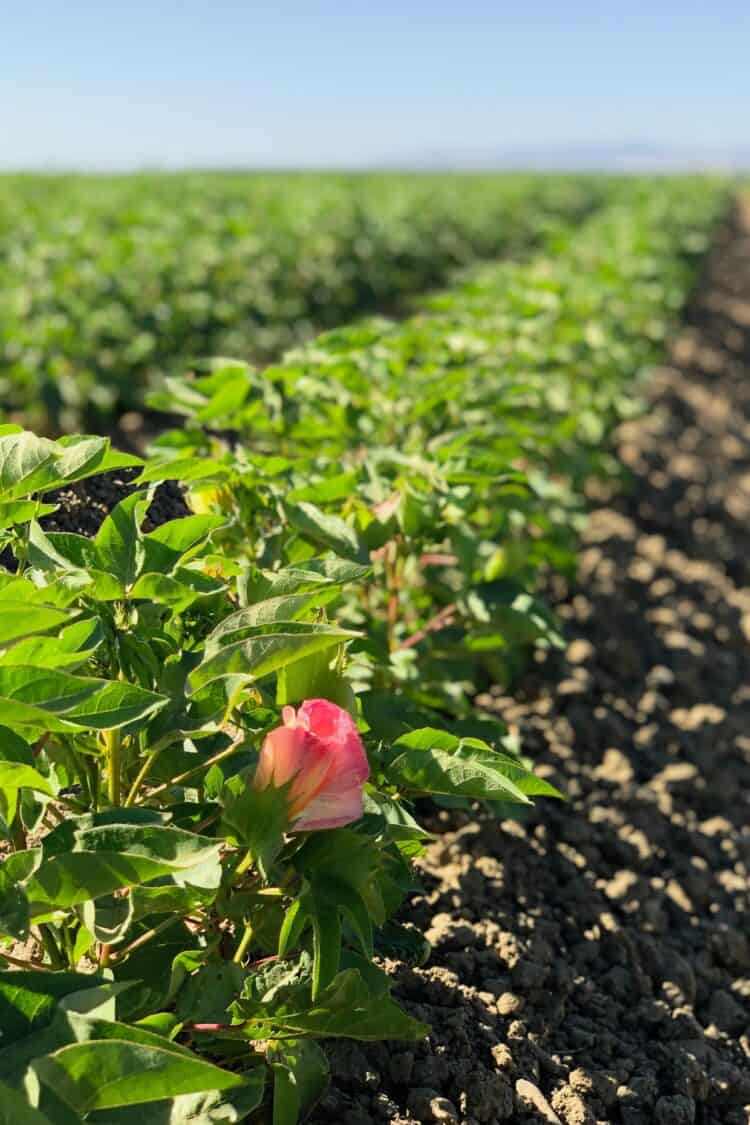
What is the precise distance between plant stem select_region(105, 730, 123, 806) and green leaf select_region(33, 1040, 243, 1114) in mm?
396

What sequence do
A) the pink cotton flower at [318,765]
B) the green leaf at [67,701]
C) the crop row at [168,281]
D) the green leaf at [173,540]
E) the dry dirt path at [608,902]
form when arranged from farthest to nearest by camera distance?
the crop row at [168,281], the dry dirt path at [608,902], the green leaf at [173,540], the pink cotton flower at [318,765], the green leaf at [67,701]

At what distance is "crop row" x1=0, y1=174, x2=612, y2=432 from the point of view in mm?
6164

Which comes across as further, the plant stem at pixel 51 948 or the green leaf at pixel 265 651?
the plant stem at pixel 51 948

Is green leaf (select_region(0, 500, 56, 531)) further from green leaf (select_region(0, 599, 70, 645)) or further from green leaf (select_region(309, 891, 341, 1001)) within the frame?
green leaf (select_region(309, 891, 341, 1001))

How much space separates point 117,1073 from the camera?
3.35 feet

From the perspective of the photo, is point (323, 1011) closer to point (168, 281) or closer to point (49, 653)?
point (49, 653)

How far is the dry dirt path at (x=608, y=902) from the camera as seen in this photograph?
70.8 inches

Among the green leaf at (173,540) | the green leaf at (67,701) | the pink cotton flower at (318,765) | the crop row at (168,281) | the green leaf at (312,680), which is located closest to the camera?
the green leaf at (67,701)

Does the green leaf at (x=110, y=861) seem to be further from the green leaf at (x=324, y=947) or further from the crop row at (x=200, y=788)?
the green leaf at (x=324, y=947)

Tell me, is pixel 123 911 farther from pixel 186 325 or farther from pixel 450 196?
pixel 450 196

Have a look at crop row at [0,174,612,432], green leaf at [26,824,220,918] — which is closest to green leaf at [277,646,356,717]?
green leaf at [26,824,220,918]

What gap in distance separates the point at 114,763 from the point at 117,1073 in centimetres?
43

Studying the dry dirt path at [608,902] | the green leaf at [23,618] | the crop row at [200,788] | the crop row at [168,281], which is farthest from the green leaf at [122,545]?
the crop row at [168,281]

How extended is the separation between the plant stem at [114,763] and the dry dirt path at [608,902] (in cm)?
57
